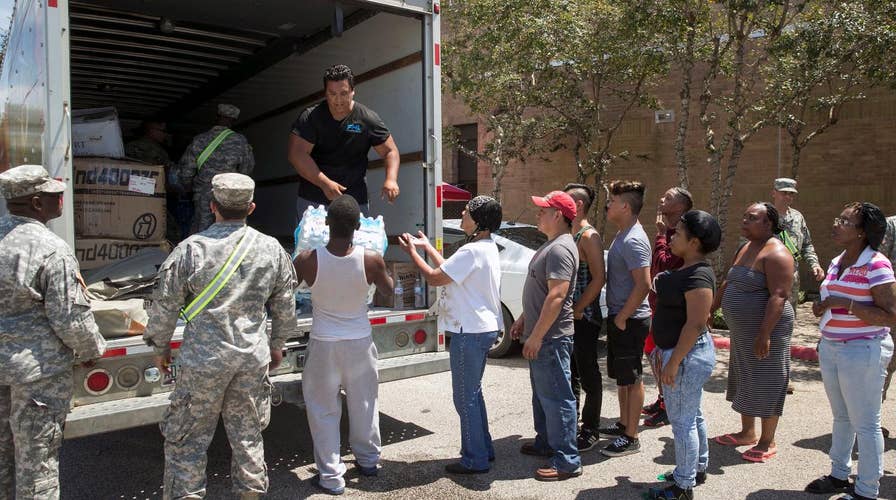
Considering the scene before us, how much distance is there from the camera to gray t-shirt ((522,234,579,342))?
416cm

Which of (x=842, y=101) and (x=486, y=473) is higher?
(x=842, y=101)

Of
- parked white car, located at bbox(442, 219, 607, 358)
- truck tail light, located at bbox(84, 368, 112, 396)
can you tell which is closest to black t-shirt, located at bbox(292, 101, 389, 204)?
truck tail light, located at bbox(84, 368, 112, 396)

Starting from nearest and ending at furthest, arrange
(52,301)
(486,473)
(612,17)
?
(52,301)
(486,473)
(612,17)

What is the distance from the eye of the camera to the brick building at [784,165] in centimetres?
1218

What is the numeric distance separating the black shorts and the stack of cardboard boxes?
3209mm

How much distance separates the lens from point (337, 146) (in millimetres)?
5141

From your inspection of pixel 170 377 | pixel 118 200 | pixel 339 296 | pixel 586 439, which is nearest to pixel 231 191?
pixel 339 296

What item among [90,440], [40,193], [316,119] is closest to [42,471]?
[40,193]

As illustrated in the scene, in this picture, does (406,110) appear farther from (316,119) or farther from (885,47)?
(885,47)

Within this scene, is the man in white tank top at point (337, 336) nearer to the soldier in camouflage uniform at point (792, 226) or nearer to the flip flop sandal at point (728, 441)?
the flip flop sandal at point (728, 441)

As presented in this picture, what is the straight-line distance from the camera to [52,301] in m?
3.27

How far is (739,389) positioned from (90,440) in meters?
4.65

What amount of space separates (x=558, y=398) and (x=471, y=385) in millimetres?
522

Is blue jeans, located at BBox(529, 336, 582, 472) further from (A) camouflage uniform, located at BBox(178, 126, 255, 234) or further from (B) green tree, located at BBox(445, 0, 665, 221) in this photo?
(B) green tree, located at BBox(445, 0, 665, 221)
